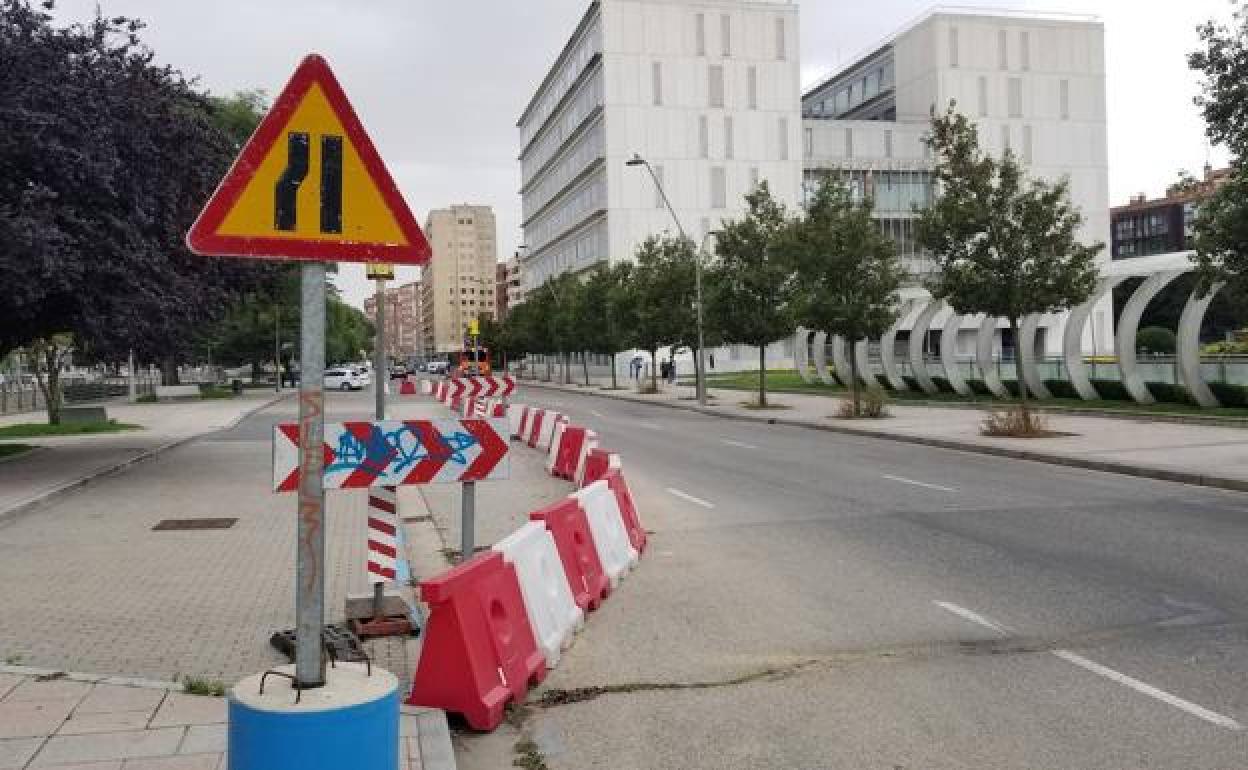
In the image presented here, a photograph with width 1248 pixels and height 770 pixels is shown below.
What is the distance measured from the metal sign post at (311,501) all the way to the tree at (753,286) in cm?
3183

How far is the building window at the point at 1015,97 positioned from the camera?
291 feet

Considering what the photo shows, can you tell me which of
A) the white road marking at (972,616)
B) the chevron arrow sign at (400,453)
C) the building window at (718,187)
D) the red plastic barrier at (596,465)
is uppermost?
the building window at (718,187)

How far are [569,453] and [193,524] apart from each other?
5872 mm

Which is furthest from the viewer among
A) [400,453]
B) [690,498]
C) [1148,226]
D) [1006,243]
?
[1148,226]

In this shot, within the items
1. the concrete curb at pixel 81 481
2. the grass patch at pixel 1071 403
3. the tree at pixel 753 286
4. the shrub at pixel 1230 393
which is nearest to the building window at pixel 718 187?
the grass patch at pixel 1071 403

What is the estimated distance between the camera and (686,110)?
8338cm

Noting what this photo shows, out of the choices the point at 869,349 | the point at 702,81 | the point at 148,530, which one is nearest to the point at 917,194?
the point at 702,81

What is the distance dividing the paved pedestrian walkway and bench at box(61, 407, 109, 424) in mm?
27161

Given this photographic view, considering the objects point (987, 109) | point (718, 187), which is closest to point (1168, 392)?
point (718, 187)

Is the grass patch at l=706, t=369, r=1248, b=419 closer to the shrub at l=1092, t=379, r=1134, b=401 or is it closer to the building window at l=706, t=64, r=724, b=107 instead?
the shrub at l=1092, t=379, r=1134, b=401

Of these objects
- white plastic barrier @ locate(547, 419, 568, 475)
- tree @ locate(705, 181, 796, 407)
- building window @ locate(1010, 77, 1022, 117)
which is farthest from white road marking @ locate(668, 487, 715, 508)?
building window @ locate(1010, 77, 1022, 117)

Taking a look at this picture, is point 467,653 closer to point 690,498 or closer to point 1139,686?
point 1139,686

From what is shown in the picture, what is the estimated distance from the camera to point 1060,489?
14.2 metres

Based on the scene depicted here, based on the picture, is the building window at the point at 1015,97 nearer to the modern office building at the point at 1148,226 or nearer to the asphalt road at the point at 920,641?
the modern office building at the point at 1148,226
